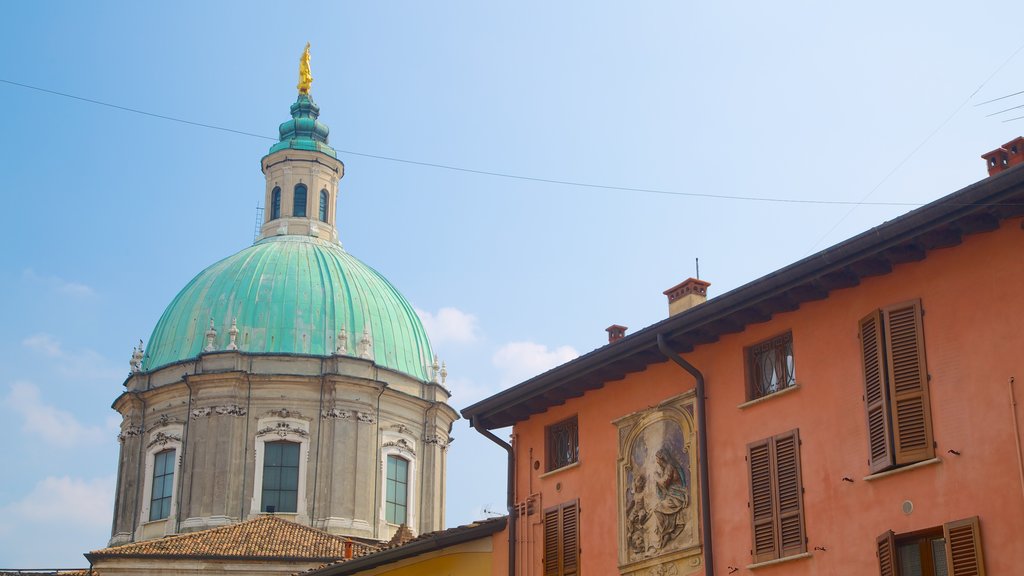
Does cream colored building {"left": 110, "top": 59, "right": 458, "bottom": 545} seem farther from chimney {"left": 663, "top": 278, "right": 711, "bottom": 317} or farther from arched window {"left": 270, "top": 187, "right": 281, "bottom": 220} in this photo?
chimney {"left": 663, "top": 278, "right": 711, "bottom": 317}

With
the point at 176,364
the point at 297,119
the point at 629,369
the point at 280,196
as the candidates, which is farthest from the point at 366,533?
the point at 629,369

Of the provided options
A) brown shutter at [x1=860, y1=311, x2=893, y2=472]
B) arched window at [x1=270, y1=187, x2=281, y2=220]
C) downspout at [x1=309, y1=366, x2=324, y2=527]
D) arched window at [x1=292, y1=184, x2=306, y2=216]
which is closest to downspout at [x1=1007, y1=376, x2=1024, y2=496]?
brown shutter at [x1=860, y1=311, x2=893, y2=472]

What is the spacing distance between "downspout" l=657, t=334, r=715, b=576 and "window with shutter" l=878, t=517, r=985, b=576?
3565 mm

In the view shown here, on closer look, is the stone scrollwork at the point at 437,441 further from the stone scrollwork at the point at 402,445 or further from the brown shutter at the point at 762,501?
the brown shutter at the point at 762,501

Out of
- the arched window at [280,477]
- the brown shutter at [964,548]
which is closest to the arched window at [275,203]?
the arched window at [280,477]

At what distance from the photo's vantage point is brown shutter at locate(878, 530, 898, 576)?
17562 mm

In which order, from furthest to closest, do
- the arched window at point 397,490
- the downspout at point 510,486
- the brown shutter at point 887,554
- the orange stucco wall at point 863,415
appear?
the arched window at point 397,490 → the downspout at point 510,486 → the brown shutter at point 887,554 → the orange stucco wall at point 863,415

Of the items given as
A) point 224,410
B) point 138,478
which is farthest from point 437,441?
point 138,478

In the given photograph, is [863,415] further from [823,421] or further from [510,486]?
[510,486]

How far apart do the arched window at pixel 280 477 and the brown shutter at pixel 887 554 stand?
3774cm

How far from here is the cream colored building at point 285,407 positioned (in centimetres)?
5341

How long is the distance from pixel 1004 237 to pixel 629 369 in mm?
7694

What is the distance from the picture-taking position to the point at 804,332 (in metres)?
20.3

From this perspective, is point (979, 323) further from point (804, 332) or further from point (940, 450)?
point (804, 332)
